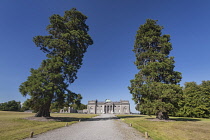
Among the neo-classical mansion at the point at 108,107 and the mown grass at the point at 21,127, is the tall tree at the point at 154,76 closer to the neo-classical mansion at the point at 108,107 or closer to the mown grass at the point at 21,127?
the mown grass at the point at 21,127

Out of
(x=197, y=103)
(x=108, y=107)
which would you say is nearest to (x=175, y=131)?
(x=197, y=103)

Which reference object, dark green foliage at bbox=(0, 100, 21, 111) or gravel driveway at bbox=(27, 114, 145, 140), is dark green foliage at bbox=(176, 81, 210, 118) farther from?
dark green foliage at bbox=(0, 100, 21, 111)

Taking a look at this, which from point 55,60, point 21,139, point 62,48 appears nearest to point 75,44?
point 62,48

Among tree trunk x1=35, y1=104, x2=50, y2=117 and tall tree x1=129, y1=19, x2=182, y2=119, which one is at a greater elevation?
tall tree x1=129, y1=19, x2=182, y2=119

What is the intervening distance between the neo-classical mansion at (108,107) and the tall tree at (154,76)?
8572 centimetres

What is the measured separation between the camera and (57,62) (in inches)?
795

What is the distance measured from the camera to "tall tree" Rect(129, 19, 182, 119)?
67.1ft

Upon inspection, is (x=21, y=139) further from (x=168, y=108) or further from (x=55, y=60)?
(x=168, y=108)

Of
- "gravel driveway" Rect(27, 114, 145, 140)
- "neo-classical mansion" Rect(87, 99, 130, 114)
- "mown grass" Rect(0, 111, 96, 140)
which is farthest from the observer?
"neo-classical mansion" Rect(87, 99, 130, 114)

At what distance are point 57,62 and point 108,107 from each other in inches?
3957

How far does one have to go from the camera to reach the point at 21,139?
298 inches

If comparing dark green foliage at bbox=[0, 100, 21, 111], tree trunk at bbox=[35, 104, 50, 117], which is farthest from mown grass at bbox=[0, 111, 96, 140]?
dark green foliage at bbox=[0, 100, 21, 111]

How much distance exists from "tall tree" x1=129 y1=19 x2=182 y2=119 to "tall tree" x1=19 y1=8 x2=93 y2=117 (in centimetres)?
1230

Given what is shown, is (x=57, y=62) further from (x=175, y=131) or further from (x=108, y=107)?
(x=108, y=107)
